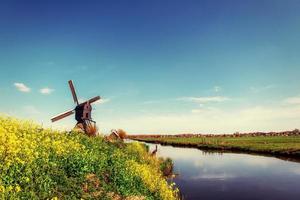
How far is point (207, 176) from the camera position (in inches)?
1763

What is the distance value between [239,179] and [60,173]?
102 ft

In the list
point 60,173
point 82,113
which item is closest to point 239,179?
point 82,113

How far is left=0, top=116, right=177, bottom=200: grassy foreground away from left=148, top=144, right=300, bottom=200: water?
1261 cm

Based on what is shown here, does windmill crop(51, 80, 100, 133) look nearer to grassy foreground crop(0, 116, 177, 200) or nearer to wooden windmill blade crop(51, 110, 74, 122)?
wooden windmill blade crop(51, 110, 74, 122)

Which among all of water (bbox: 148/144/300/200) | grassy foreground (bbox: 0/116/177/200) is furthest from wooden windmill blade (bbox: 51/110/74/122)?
grassy foreground (bbox: 0/116/177/200)

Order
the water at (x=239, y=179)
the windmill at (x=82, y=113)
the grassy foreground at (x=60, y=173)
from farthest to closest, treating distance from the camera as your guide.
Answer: the windmill at (x=82, y=113) < the water at (x=239, y=179) < the grassy foreground at (x=60, y=173)

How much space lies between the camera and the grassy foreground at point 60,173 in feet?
42.1

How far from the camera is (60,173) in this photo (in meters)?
15.4

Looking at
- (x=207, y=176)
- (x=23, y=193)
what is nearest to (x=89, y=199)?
(x=23, y=193)

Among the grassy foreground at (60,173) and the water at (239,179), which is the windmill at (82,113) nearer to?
the water at (239,179)

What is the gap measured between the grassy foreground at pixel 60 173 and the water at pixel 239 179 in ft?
41.4

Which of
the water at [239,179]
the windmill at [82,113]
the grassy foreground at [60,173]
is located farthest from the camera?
the windmill at [82,113]

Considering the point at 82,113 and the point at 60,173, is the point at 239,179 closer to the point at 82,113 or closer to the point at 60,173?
the point at 82,113

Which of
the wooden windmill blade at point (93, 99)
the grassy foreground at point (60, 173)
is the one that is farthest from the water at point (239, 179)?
the wooden windmill blade at point (93, 99)
